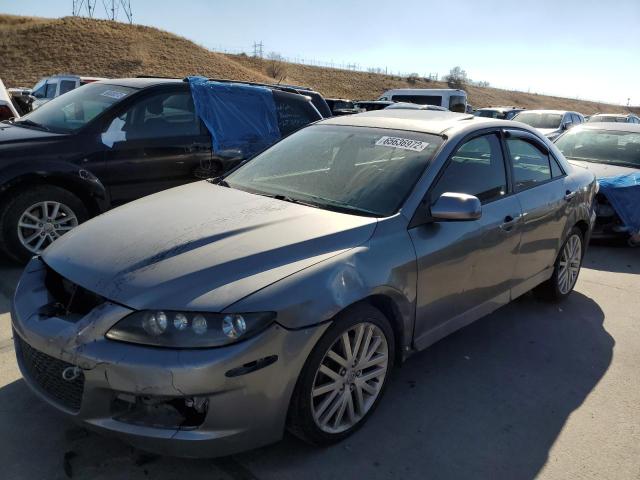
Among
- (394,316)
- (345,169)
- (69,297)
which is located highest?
(345,169)

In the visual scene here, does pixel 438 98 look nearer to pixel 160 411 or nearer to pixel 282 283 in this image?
pixel 282 283

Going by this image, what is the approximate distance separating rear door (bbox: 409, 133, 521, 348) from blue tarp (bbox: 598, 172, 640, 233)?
11.9 ft

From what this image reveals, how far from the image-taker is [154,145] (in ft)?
18.5

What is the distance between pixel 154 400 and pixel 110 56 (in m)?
50.0

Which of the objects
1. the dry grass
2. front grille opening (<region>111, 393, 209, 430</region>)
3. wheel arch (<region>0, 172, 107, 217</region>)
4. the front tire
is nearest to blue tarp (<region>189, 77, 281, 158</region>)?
wheel arch (<region>0, 172, 107, 217</region>)

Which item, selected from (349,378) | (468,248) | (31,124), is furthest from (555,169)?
(31,124)

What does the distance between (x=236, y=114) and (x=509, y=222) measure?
383cm

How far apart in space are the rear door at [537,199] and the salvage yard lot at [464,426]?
1.94 feet

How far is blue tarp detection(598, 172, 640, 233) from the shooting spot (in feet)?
21.7

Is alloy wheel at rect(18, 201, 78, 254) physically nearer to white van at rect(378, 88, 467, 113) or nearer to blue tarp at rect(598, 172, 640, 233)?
blue tarp at rect(598, 172, 640, 233)

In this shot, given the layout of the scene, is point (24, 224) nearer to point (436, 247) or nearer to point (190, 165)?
point (190, 165)

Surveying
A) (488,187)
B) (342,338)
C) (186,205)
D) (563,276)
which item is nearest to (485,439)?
(342,338)

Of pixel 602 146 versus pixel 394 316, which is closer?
pixel 394 316

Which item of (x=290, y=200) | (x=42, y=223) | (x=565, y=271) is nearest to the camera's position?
(x=290, y=200)
